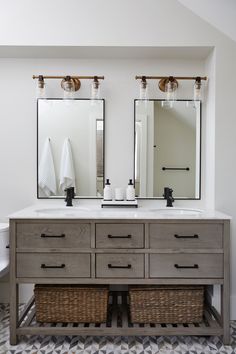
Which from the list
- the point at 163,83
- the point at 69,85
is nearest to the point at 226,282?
the point at 163,83

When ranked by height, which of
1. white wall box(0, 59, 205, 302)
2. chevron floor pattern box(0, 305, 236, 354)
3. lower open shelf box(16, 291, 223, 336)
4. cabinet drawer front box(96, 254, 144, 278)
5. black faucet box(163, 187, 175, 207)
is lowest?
chevron floor pattern box(0, 305, 236, 354)

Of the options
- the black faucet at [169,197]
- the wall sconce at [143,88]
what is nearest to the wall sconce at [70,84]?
the wall sconce at [143,88]

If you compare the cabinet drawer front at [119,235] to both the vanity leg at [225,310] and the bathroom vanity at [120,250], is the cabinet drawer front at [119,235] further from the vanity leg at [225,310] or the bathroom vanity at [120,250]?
the vanity leg at [225,310]

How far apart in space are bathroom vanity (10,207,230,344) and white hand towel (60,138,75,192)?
628 millimetres

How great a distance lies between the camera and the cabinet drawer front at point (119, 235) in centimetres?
169

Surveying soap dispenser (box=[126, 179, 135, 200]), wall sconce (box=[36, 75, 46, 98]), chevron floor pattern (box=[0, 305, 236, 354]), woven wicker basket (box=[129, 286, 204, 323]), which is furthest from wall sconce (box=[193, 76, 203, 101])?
chevron floor pattern (box=[0, 305, 236, 354])

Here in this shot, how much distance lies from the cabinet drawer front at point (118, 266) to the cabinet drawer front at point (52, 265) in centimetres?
9

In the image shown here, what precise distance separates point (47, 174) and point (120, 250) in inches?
40.5

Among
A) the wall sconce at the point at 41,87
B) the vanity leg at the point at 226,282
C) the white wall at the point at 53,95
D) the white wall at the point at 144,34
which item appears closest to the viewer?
the vanity leg at the point at 226,282

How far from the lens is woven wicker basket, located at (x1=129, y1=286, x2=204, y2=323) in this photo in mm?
1807

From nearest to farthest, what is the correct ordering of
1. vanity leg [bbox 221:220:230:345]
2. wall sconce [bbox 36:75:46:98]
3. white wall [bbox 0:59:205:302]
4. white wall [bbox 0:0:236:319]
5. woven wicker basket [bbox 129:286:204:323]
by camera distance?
vanity leg [bbox 221:220:230:345]
woven wicker basket [bbox 129:286:204:323]
white wall [bbox 0:0:236:319]
wall sconce [bbox 36:75:46:98]
white wall [bbox 0:59:205:302]

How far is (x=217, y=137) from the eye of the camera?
208 cm

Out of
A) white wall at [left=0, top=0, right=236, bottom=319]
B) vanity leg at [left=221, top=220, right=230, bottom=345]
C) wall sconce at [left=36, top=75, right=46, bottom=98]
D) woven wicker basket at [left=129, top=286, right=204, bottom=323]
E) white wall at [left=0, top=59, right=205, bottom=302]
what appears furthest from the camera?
white wall at [left=0, top=59, right=205, bottom=302]

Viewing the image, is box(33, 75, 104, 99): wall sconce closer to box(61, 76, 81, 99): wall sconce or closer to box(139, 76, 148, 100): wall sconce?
box(61, 76, 81, 99): wall sconce
